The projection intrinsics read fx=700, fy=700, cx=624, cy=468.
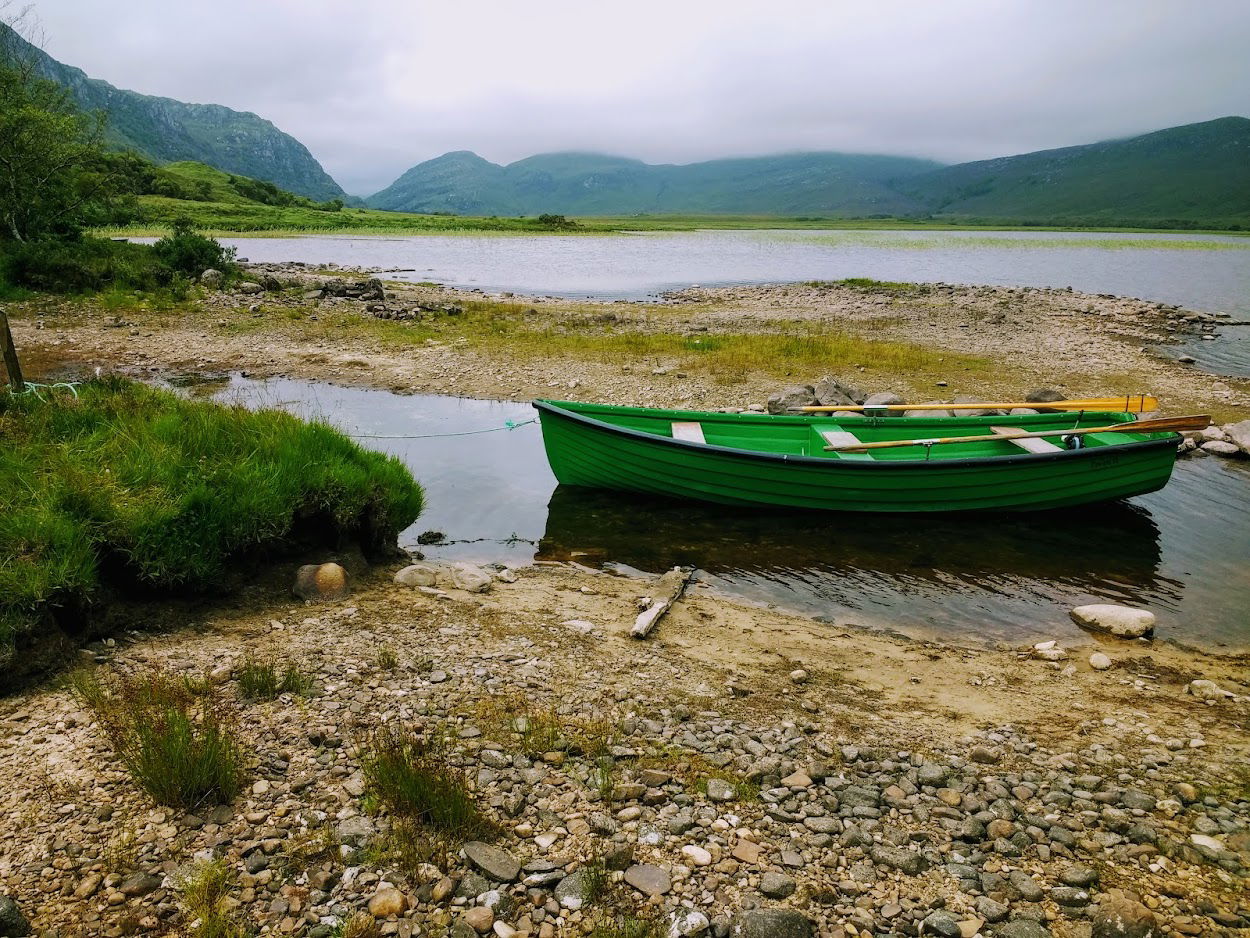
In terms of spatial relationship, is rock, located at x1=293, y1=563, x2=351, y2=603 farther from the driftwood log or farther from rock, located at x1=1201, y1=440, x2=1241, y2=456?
rock, located at x1=1201, y1=440, x2=1241, y2=456

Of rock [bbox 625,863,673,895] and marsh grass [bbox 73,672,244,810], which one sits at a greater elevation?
marsh grass [bbox 73,672,244,810]

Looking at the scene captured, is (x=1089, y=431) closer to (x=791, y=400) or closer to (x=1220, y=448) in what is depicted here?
(x=1220, y=448)

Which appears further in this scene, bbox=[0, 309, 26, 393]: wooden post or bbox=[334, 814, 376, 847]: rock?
bbox=[0, 309, 26, 393]: wooden post

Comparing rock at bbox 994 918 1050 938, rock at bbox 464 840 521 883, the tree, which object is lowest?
rock at bbox 994 918 1050 938

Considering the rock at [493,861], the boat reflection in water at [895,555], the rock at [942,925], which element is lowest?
the boat reflection in water at [895,555]

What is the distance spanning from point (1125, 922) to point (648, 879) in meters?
3.04

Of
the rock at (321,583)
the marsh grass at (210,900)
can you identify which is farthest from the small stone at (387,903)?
the rock at (321,583)

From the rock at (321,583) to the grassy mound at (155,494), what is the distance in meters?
0.63

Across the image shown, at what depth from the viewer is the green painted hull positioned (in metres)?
13.3

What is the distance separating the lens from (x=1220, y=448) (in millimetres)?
17672

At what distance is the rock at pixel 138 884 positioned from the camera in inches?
166

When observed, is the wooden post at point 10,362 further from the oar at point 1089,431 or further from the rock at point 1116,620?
the rock at point 1116,620

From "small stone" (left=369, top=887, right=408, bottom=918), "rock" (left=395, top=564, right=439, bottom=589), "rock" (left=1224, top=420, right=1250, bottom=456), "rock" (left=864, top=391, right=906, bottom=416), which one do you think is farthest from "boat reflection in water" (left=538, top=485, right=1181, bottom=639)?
"small stone" (left=369, top=887, right=408, bottom=918)

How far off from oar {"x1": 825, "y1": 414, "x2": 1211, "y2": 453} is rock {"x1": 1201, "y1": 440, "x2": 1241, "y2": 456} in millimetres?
3932
